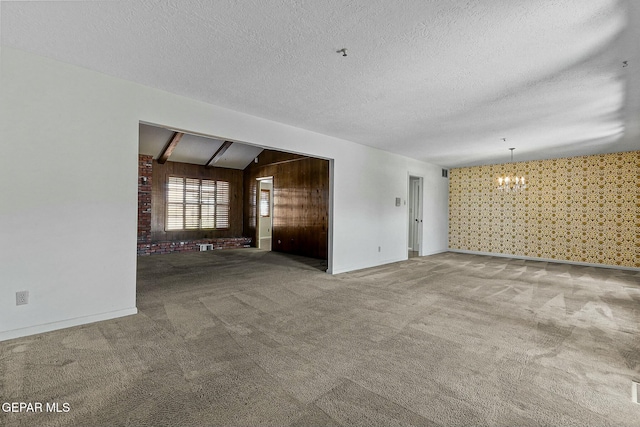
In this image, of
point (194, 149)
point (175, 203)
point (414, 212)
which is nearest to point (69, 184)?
point (194, 149)

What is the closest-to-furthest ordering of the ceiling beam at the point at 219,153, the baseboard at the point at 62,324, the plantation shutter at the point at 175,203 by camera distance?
the baseboard at the point at 62,324 < the ceiling beam at the point at 219,153 < the plantation shutter at the point at 175,203

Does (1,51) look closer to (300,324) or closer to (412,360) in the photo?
(300,324)

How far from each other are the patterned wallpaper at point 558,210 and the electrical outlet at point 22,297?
9517 millimetres

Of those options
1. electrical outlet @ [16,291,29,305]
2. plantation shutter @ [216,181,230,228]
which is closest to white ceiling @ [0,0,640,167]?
electrical outlet @ [16,291,29,305]

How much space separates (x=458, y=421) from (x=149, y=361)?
7.42ft

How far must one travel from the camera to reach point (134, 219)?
3312mm

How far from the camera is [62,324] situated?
113 inches

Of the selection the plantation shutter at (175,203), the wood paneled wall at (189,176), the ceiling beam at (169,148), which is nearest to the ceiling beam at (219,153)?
the wood paneled wall at (189,176)

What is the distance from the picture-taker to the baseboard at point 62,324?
262cm

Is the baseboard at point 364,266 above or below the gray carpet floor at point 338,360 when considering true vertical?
above

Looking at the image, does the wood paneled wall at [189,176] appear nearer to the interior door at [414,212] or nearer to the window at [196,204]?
the window at [196,204]

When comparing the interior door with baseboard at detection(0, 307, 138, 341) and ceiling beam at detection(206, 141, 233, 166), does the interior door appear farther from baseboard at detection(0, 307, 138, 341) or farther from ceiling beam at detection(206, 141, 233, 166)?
baseboard at detection(0, 307, 138, 341)

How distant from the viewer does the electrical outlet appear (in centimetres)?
266

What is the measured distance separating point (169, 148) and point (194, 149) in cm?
77
